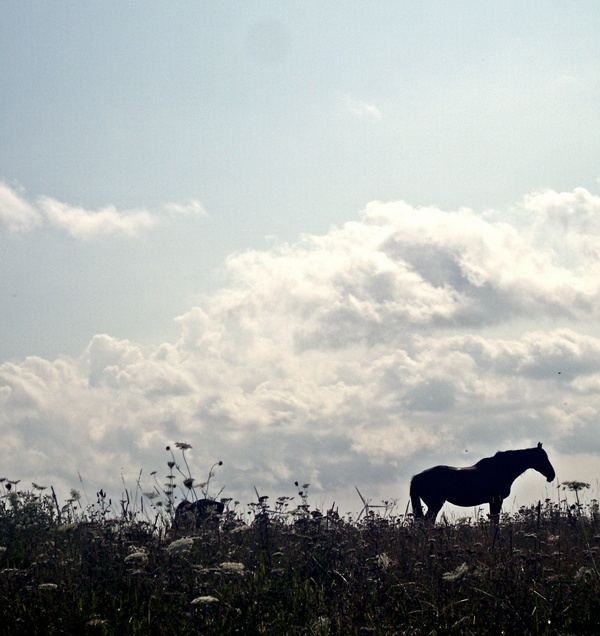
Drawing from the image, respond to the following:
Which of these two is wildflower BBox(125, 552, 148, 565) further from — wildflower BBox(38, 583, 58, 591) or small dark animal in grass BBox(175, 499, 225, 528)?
small dark animal in grass BBox(175, 499, 225, 528)

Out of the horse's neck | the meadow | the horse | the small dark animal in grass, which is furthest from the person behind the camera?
the horse's neck

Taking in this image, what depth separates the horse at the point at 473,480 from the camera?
2158cm

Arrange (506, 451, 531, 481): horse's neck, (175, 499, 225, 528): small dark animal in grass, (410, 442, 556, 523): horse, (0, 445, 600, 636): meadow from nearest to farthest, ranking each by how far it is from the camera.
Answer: (0, 445, 600, 636): meadow < (175, 499, 225, 528): small dark animal in grass < (410, 442, 556, 523): horse < (506, 451, 531, 481): horse's neck

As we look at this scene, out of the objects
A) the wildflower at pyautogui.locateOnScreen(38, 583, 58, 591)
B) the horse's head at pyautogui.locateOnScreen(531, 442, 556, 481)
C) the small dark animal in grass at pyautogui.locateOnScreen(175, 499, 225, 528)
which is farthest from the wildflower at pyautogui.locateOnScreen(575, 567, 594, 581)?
the horse's head at pyautogui.locateOnScreen(531, 442, 556, 481)

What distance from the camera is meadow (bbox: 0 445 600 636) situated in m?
7.44

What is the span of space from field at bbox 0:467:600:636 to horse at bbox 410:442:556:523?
32.4ft

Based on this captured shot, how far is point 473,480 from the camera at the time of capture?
70.9 feet

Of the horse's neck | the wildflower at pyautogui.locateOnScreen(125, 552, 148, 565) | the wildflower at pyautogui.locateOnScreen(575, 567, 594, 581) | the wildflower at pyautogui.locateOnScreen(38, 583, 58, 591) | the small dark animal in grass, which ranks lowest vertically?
the wildflower at pyautogui.locateOnScreen(575, 567, 594, 581)

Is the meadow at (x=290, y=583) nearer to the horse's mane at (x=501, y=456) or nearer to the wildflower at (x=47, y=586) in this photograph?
the wildflower at (x=47, y=586)

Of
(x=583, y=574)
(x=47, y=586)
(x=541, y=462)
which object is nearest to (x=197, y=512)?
(x=47, y=586)

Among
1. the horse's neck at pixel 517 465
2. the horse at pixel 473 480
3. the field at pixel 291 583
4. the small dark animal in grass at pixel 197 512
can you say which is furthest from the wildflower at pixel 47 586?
the horse's neck at pixel 517 465

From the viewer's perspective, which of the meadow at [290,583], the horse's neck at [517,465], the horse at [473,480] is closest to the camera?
the meadow at [290,583]

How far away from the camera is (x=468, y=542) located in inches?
449

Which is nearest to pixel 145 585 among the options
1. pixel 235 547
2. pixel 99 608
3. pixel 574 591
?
pixel 99 608
